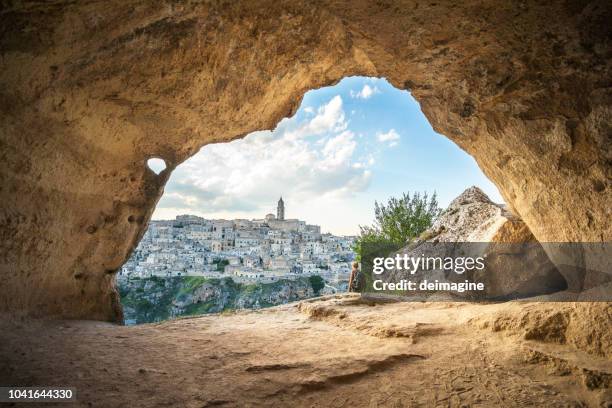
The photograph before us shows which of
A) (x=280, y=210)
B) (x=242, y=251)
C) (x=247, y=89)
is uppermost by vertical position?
(x=280, y=210)

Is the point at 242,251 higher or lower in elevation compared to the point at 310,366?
lower

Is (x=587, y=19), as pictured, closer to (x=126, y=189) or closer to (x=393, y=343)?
(x=393, y=343)

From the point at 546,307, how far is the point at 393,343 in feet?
7.21

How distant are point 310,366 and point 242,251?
4107 inches

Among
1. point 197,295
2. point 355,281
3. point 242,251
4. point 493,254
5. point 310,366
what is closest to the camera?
point 310,366

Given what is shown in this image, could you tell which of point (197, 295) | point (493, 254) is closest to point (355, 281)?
point (493, 254)

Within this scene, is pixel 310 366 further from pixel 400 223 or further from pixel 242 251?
pixel 242 251

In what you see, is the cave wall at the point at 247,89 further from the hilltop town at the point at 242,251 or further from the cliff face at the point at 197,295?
the hilltop town at the point at 242,251

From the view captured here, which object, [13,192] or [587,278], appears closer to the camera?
[587,278]

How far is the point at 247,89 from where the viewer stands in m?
5.81

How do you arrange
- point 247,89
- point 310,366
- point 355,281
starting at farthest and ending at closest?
point 355,281
point 247,89
point 310,366

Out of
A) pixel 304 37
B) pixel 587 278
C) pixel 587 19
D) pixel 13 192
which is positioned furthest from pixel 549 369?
pixel 13 192

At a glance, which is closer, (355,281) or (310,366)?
(310,366)

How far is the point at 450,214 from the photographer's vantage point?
13359 millimetres
